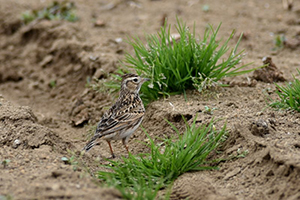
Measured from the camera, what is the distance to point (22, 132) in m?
6.64

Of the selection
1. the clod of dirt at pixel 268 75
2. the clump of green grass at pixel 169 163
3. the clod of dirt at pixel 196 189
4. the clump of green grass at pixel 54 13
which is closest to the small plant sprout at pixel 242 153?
the clump of green grass at pixel 169 163

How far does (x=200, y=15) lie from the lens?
11.5 metres

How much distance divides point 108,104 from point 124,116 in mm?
1446

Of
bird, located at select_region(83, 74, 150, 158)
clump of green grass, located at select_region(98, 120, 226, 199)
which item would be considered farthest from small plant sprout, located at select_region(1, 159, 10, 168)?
clump of green grass, located at select_region(98, 120, 226, 199)

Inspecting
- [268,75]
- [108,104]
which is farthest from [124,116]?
[268,75]

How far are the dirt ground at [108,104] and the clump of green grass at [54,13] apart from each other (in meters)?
0.22

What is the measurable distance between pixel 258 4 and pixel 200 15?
1.73 m

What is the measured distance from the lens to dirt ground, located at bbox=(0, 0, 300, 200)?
531 centimetres

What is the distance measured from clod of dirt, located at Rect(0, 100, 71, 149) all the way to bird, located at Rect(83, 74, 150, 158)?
63cm

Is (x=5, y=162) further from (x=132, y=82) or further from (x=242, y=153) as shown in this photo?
(x=242, y=153)

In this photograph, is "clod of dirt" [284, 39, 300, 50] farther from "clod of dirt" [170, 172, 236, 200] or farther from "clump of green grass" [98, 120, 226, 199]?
"clod of dirt" [170, 172, 236, 200]

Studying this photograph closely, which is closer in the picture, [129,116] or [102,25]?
[129,116]

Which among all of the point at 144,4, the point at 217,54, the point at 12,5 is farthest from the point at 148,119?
the point at 12,5

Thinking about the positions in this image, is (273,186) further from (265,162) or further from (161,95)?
(161,95)
